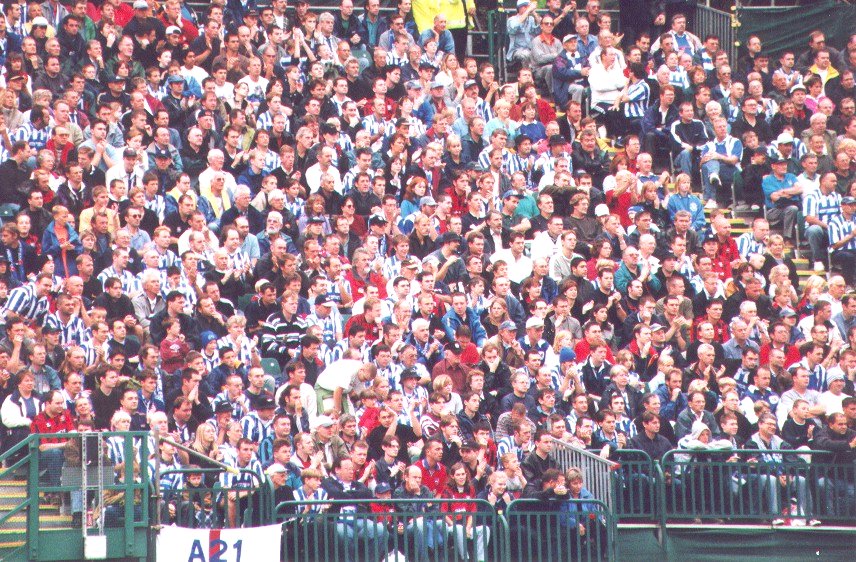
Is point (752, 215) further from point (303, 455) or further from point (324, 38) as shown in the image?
point (303, 455)

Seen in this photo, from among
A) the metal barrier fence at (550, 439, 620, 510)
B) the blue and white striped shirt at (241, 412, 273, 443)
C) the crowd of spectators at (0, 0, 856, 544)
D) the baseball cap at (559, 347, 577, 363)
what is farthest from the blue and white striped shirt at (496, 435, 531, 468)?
the blue and white striped shirt at (241, 412, 273, 443)

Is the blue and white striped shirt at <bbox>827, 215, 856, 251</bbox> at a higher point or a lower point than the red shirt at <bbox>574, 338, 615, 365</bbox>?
higher

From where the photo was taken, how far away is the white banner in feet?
51.4

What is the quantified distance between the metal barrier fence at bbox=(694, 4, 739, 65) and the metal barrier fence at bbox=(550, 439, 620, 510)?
11271 mm

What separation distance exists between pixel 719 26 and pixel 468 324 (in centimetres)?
1006

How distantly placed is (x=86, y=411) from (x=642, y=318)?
7.18m

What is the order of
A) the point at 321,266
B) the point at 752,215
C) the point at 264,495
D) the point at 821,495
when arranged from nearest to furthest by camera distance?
the point at 264,495
the point at 821,495
the point at 321,266
the point at 752,215

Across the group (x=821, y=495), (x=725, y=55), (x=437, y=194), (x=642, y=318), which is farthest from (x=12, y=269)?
(x=725, y=55)

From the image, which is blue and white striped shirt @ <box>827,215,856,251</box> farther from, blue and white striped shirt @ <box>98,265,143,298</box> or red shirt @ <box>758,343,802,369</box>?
blue and white striped shirt @ <box>98,265,143,298</box>

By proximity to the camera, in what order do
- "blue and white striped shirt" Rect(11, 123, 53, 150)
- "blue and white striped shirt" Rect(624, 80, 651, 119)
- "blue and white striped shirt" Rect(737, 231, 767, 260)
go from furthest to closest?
"blue and white striped shirt" Rect(624, 80, 651, 119) → "blue and white striped shirt" Rect(737, 231, 767, 260) → "blue and white striped shirt" Rect(11, 123, 53, 150)

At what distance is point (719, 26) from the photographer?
Answer: 27.7 meters

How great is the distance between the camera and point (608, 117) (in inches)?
982

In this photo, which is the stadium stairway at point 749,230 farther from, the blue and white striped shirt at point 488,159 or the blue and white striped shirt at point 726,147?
the blue and white striped shirt at point 488,159

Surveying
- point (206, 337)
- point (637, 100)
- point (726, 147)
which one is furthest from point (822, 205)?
point (206, 337)
